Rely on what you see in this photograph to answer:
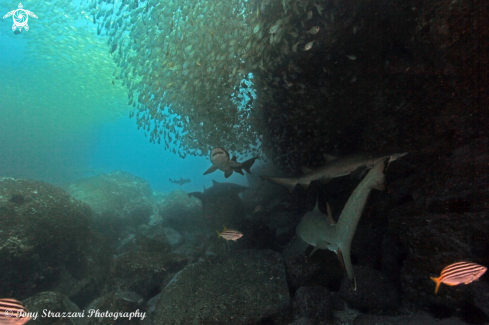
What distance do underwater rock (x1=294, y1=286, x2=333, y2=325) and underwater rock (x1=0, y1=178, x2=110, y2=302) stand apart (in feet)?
26.6

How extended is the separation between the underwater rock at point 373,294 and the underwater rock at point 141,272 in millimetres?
5616

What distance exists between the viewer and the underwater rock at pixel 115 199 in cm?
1415

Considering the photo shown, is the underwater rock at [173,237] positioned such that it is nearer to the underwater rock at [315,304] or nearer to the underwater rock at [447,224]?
the underwater rock at [315,304]

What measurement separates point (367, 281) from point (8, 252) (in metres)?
11.0

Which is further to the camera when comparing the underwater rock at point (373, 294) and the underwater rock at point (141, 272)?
the underwater rock at point (141, 272)

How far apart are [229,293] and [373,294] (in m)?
3.27

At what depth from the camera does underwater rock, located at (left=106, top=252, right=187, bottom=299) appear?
251 inches

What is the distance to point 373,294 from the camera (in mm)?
4340

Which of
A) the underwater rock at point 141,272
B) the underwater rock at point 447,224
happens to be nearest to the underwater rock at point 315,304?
the underwater rock at point 447,224

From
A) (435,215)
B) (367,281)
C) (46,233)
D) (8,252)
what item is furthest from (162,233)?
(435,215)

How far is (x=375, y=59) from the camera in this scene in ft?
16.1

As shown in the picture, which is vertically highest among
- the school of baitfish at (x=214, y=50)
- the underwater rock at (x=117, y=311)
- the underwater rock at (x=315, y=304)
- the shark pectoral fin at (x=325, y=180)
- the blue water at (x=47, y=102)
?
the blue water at (x=47, y=102)

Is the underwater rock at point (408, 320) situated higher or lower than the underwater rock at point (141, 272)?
lower

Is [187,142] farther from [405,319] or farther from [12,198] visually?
[405,319]
